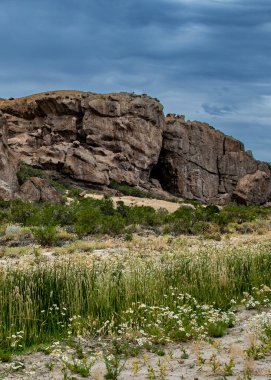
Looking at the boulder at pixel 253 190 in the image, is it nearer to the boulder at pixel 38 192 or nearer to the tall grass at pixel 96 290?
the boulder at pixel 38 192

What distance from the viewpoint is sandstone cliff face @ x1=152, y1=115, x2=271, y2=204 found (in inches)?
2665

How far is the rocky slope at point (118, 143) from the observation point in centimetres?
5691

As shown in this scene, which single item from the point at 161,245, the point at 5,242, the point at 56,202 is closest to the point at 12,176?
the point at 56,202

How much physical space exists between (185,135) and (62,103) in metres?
17.5

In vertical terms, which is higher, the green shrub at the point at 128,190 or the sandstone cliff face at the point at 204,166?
the sandstone cliff face at the point at 204,166

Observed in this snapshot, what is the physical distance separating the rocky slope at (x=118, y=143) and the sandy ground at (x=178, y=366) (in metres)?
47.8

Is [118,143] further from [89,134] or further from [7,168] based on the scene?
[7,168]

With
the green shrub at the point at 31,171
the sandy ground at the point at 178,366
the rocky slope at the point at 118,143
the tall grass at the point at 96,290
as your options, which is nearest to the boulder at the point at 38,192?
the green shrub at the point at 31,171

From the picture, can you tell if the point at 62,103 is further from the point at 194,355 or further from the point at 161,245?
the point at 194,355

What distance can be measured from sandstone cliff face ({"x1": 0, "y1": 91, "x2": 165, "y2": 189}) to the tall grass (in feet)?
150

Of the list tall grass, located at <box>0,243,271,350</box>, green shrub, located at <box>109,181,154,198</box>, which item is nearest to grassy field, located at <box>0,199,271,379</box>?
tall grass, located at <box>0,243,271,350</box>

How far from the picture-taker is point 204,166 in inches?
2857

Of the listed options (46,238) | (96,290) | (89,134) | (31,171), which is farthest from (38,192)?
(96,290)

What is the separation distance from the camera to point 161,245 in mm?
18125
